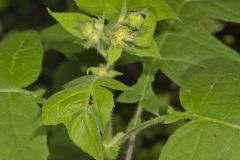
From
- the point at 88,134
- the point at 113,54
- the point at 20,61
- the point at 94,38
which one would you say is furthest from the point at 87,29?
the point at 20,61

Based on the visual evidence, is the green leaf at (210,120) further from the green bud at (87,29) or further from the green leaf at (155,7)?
the green bud at (87,29)

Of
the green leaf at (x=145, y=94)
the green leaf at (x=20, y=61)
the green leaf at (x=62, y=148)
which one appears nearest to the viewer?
the green leaf at (x=20, y=61)

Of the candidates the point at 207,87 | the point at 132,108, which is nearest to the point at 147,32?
the point at 207,87

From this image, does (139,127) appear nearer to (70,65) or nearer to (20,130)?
(20,130)

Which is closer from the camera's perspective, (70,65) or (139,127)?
(139,127)

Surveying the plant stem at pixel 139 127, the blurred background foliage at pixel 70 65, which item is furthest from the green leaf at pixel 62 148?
the plant stem at pixel 139 127

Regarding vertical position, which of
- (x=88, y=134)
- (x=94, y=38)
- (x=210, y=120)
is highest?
(x=94, y=38)
